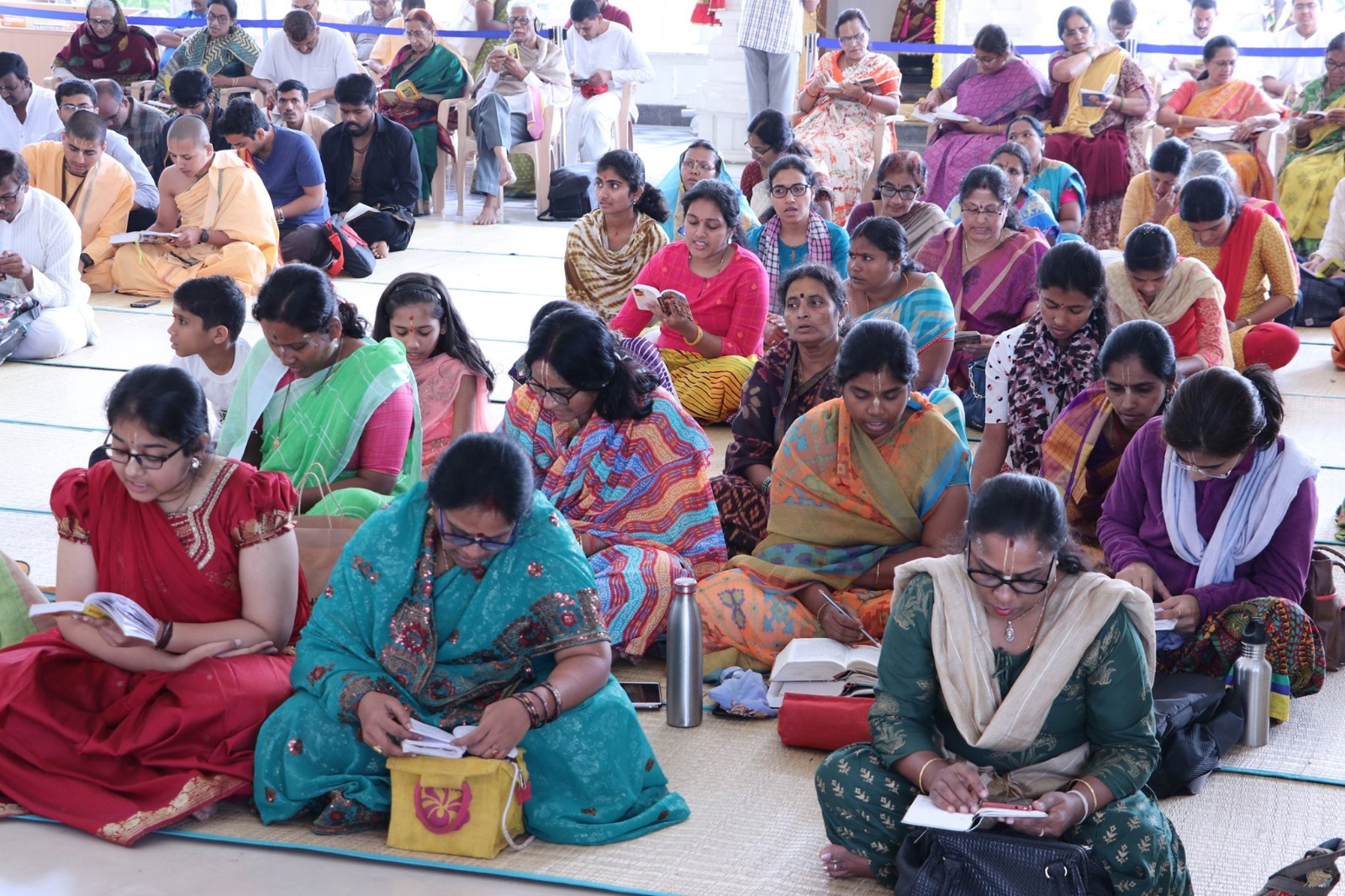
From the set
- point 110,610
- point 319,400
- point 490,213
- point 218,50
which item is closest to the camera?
point 110,610

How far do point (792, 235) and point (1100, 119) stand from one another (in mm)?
3192

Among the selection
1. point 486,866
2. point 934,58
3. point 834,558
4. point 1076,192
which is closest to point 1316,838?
point 834,558

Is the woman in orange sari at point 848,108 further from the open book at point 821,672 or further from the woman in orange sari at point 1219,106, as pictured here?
the open book at point 821,672

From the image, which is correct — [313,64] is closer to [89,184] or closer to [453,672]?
[89,184]

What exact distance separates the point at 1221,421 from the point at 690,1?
39.9 ft

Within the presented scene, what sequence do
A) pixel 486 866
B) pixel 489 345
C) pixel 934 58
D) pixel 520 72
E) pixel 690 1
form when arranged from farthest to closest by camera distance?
pixel 690 1, pixel 934 58, pixel 520 72, pixel 489 345, pixel 486 866

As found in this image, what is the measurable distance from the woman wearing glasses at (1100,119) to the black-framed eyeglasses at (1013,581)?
6.16 meters

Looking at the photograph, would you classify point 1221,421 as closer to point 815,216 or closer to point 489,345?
point 815,216

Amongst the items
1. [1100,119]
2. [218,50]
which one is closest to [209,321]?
[1100,119]

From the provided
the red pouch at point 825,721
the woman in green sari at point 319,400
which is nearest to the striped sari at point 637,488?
the woman in green sari at point 319,400

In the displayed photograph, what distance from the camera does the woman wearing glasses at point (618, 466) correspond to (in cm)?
310

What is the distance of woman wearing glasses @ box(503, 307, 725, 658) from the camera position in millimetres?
3100

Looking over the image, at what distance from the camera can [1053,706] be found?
2.14 meters

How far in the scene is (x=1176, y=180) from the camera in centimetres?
619
